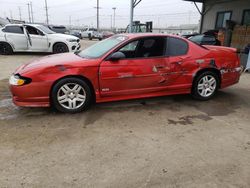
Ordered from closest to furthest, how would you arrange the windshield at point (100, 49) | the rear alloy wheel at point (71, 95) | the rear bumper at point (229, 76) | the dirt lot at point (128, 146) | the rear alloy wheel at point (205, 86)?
the dirt lot at point (128, 146), the rear alloy wheel at point (71, 95), the windshield at point (100, 49), the rear alloy wheel at point (205, 86), the rear bumper at point (229, 76)

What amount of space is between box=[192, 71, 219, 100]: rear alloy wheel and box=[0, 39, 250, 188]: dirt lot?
1.01 feet

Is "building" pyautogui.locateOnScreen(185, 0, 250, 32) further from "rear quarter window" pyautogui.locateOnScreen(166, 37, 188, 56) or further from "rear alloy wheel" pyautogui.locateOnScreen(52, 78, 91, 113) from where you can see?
"rear alloy wheel" pyautogui.locateOnScreen(52, 78, 91, 113)

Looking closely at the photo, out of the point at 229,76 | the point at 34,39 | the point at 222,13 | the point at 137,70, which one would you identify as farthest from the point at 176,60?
the point at 222,13

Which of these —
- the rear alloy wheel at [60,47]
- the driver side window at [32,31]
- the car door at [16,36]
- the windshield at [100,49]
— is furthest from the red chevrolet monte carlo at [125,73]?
the car door at [16,36]

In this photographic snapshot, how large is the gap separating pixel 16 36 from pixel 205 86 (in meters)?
→ 10.2

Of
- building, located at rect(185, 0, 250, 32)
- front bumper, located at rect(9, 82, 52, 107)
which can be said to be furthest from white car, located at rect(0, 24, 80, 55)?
building, located at rect(185, 0, 250, 32)

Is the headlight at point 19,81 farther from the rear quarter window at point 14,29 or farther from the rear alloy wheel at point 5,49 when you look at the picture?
the rear alloy wheel at point 5,49

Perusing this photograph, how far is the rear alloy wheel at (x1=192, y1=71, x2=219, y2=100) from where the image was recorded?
4984mm

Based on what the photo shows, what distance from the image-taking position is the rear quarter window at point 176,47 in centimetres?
471

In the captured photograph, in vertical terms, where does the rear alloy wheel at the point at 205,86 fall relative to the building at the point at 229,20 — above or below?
below

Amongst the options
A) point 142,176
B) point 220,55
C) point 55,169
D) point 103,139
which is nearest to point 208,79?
point 220,55

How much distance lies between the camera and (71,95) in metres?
4.19

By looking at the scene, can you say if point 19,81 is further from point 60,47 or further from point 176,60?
point 60,47

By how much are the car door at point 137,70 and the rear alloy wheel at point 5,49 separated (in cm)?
966
